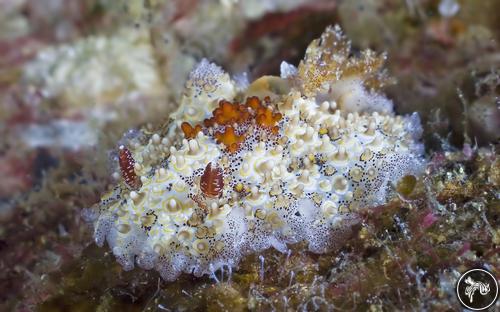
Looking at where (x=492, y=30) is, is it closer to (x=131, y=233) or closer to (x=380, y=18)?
(x=380, y=18)

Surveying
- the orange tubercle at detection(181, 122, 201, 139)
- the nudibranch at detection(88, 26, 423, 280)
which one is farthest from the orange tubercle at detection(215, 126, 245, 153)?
the orange tubercle at detection(181, 122, 201, 139)

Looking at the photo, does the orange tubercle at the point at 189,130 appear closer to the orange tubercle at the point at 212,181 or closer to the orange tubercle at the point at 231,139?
the orange tubercle at the point at 231,139

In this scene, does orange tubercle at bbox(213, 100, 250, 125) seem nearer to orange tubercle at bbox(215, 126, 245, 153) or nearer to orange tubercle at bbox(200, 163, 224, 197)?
orange tubercle at bbox(215, 126, 245, 153)

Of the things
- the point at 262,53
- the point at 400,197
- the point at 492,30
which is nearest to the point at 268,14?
the point at 262,53

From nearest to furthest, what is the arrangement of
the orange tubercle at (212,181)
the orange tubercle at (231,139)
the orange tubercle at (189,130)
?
the orange tubercle at (212,181) → the orange tubercle at (231,139) → the orange tubercle at (189,130)

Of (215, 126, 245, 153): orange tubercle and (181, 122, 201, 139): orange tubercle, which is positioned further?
(181, 122, 201, 139): orange tubercle

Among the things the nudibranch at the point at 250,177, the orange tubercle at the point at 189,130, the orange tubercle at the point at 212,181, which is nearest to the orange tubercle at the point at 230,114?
the nudibranch at the point at 250,177

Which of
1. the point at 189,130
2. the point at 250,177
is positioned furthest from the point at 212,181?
the point at 189,130
